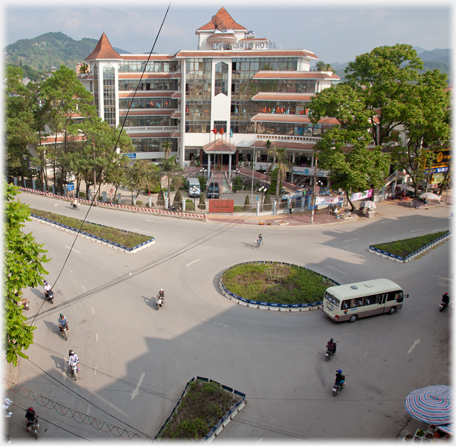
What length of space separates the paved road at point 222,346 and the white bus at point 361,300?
0.56 meters

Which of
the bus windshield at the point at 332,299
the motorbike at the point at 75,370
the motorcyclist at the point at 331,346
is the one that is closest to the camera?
the motorbike at the point at 75,370

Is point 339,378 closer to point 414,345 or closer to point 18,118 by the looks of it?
point 414,345

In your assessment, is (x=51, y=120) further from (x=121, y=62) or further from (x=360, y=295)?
(x=360, y=295)

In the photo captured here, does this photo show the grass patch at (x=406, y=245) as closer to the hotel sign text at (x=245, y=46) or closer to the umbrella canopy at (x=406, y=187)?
the umbrella canopy at (x=406, y=187)

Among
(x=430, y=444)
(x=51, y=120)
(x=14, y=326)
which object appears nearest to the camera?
(x=430, y=444)

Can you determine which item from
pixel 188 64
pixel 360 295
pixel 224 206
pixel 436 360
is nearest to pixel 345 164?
pixel 224 206

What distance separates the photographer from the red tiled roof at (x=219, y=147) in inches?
2140

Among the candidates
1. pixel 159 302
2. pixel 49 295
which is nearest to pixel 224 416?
pixel 159 302

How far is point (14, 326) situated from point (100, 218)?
2263 centimetres

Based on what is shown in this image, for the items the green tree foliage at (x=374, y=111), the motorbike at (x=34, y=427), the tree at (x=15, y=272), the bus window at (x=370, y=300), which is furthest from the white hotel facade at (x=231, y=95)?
the motorbike at (x=34, y=427)

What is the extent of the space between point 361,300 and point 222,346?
764 centimetres

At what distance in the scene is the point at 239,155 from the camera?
200 ft

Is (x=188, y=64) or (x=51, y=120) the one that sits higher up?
(x=188, y=64)

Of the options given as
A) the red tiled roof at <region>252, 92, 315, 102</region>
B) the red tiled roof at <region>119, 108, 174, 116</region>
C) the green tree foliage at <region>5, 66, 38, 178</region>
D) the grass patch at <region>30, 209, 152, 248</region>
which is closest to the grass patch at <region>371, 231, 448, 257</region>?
the grass patch at <region>30, 209, 152, 248</region>
